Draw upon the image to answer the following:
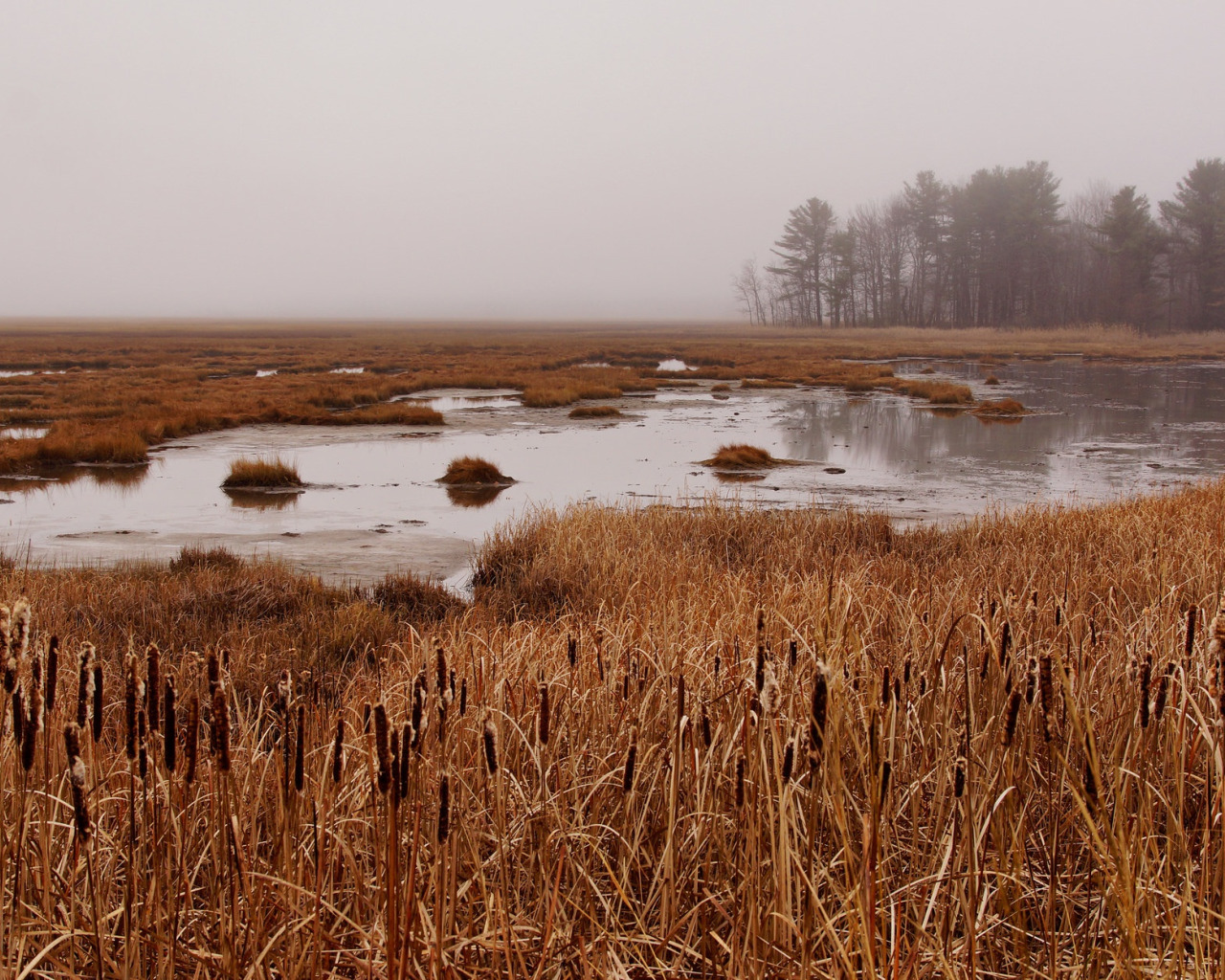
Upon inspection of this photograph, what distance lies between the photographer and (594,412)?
26.1m

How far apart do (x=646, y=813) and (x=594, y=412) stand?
23.2 meters

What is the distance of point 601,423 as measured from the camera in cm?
2461

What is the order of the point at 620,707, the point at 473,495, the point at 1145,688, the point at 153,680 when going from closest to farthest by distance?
the point at 153,680 < the point at 1145,688 < the point at 620,707 < the point at 473,495

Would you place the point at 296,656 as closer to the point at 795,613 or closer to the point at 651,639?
the point at 651,639

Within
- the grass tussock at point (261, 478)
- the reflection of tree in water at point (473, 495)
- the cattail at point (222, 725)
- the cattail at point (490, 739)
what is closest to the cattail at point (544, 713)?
the cattail at point (490, 739)

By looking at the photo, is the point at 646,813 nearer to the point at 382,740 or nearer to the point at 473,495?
the point at 382,740

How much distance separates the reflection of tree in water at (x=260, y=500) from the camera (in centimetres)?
1365

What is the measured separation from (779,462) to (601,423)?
8.34 meters

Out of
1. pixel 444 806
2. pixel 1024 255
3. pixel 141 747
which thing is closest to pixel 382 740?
pixel 444 806

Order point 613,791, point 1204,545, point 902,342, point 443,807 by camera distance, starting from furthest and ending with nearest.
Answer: point 902,342, point 1204,545, point 613,791, point 443,807

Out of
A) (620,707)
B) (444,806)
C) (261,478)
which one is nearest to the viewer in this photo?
(444,806)

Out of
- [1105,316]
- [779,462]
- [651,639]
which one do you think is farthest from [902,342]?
[651,639]

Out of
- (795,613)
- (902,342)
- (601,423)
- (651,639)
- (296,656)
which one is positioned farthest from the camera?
(902,342)

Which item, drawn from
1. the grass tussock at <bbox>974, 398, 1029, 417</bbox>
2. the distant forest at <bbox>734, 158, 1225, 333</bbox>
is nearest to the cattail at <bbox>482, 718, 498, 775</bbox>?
the grass tussock at <bbox>974, 398, 1029, 417</bbox>
